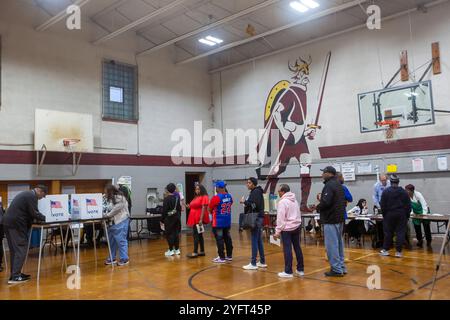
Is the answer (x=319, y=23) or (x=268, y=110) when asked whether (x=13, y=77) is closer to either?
(x=268, y=110)

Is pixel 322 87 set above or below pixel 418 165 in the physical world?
above

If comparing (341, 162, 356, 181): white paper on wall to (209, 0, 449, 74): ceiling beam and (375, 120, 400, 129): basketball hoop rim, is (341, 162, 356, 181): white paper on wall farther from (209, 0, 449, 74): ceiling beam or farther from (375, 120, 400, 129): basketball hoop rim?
(209, 0, 449, 74): ceiling beam

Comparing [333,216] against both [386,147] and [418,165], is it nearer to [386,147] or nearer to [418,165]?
[418,165]

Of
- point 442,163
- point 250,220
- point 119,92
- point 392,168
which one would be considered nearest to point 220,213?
point 250,220

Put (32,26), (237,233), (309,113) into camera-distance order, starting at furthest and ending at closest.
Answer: (309,113) < (237,233) < (32,26)

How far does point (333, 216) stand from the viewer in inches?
216

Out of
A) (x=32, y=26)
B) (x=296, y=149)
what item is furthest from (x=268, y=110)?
(x=32, y=26)

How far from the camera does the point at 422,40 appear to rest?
33.2ft

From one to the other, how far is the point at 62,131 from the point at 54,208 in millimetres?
4791

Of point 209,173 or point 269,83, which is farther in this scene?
point 209,173

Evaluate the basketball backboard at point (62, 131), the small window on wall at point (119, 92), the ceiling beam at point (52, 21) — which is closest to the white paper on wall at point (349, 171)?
the small window on wall at point (119, 92)

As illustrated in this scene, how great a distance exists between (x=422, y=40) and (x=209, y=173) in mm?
8452

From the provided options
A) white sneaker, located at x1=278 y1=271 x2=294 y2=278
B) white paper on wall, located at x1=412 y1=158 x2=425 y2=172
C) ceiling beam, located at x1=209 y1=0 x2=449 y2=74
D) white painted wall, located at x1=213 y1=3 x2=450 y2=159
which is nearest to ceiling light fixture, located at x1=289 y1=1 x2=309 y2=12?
ceiling beam, located at x1=209 y1=0 x2=449 y2=74

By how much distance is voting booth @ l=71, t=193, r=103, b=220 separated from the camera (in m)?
6.48
